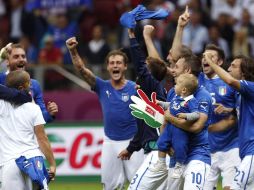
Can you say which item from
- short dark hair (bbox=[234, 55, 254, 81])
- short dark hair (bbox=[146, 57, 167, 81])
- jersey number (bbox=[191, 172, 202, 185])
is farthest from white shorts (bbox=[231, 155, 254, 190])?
short dark hair (bbox=[146, 57, 167, 81])

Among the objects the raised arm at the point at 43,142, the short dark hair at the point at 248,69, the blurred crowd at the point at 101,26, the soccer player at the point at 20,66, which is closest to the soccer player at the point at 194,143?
the short dark hair at the point at 248,69

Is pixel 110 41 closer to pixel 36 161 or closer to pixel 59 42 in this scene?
pixel 59 42

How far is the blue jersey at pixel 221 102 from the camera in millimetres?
14758

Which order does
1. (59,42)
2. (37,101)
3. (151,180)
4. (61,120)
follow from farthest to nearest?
(59,42) < (61,120) < (37,101) < (151,180)

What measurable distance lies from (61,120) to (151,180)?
8802 mm

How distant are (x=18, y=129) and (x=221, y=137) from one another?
3.93 metres

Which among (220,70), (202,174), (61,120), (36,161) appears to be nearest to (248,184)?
(202,174)

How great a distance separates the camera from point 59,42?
23.5m

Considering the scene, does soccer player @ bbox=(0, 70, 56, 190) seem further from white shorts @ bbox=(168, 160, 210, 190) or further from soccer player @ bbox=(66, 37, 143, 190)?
soccer player @ bbox=(66, 37, 143, 190)

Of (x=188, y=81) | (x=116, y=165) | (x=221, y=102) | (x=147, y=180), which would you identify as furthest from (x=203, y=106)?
(x=116, y=165)

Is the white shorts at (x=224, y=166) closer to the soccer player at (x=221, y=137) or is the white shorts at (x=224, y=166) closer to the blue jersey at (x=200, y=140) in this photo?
the soccer player at (x=221, y=137)

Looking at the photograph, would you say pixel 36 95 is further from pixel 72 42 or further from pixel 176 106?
pixel 176 106

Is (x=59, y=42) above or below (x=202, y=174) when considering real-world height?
above

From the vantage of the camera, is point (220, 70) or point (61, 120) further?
point (61, 120)
